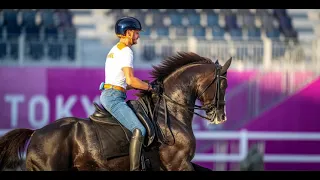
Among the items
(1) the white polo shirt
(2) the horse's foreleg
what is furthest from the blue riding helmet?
(2) the horse's foreleg

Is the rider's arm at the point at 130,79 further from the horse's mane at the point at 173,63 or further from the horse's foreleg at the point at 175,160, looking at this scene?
the horse's foreleg at the point at 175,160

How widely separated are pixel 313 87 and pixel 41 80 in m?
4.77

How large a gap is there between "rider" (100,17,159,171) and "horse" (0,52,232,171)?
11cm

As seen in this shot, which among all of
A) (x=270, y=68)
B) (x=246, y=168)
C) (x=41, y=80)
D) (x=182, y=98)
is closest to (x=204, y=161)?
(x=246, y=168)

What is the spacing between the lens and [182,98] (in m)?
8.40

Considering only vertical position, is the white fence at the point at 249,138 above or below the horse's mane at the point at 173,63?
below

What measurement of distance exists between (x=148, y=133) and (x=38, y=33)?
24.6 feet

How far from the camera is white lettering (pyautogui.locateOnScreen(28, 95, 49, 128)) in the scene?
1495cm

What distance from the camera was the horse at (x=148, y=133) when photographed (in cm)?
805

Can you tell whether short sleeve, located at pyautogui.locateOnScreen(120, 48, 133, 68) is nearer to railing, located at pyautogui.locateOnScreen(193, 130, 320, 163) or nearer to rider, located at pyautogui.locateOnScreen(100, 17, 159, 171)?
rider, located at pyautogui.locateOnScreen(100, 17, 159, 171)

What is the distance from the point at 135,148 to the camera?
7973 mm

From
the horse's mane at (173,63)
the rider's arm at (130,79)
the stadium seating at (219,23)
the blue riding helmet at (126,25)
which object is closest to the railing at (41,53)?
the stadium seating at (219,23)

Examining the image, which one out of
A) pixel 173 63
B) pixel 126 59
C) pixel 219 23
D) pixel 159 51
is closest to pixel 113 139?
pixel 126 59
